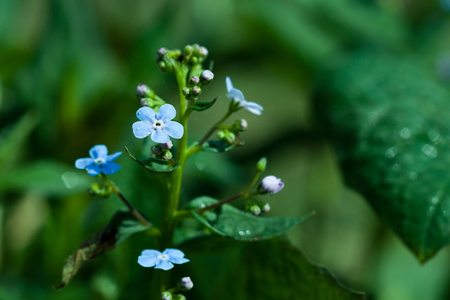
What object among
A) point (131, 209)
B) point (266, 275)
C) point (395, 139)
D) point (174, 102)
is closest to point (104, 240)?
point (131, 209)

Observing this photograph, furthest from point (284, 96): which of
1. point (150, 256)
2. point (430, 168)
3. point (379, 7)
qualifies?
point (150, 256)

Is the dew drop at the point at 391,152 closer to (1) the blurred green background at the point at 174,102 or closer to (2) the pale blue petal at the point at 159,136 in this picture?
(1) the blurred green background at the point at 174,102

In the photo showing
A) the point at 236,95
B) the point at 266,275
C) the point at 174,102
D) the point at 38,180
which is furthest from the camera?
the point at 174,102

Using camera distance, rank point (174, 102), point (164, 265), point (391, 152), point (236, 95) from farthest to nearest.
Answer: point (174, 102) → point (391, 152) → point (236, 95) → point (164, 265)

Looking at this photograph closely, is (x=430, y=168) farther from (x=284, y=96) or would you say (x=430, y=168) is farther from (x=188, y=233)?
(x=284, y=96)

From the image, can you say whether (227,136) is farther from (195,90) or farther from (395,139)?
(395,139)

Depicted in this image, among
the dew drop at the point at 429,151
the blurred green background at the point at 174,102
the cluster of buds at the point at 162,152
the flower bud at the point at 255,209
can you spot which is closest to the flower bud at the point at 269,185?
the flower bud at the point at 255,209
